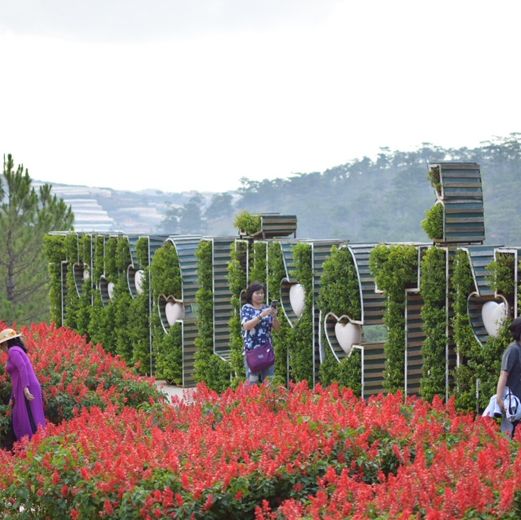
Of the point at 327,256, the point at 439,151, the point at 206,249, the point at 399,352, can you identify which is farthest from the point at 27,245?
the point at 439,151

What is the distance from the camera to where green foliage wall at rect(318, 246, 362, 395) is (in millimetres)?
10086

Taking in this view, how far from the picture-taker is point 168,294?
13883 mm

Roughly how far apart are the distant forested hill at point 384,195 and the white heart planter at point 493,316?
3635cm

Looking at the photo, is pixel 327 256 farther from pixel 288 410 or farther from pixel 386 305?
pixel 288 410

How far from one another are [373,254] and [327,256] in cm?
119

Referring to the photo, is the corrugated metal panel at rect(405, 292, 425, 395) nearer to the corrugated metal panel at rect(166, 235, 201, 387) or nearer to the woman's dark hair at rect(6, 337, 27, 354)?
the woman's dark hair at rect(6, 337, 27, 354)

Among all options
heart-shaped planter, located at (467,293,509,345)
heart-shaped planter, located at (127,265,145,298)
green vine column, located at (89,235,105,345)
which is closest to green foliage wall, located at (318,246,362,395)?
heart-shaped planter, located at (467,293,509,345)

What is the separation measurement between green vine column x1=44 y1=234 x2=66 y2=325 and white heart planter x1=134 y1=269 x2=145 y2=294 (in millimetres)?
3501

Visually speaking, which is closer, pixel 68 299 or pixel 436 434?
pixel 436 434

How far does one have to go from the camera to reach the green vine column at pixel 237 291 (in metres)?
12.1

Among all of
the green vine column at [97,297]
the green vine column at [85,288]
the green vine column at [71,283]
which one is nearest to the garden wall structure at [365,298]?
the green vine column at [97,297]

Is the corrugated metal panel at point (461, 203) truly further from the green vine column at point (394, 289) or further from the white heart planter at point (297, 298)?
the white heart planter at point (297, 298)

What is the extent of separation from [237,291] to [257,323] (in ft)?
8.36

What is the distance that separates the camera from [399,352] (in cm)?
951
